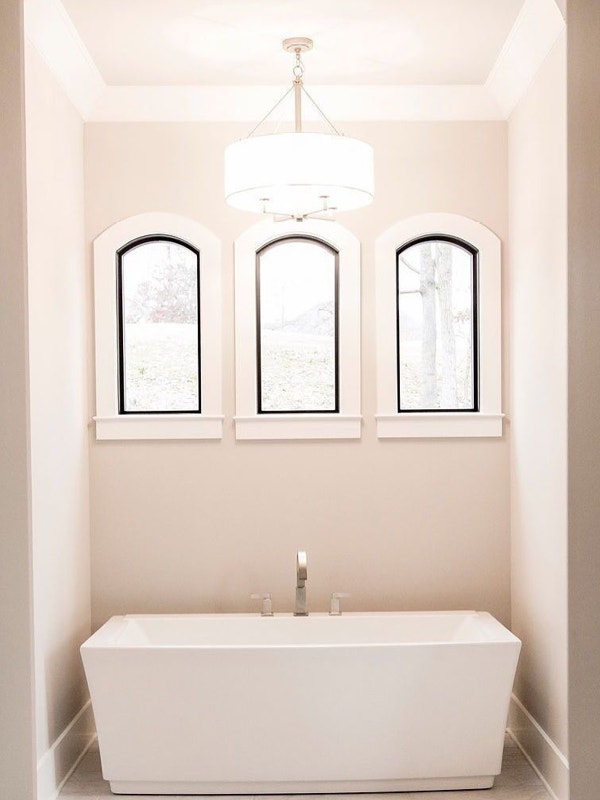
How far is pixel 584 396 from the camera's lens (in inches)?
63.5

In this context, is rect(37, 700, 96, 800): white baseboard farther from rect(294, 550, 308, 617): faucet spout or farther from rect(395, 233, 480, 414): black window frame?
rect(395, 233, 480, 414): black window frame

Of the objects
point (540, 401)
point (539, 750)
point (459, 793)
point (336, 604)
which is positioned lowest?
point (459, 793)

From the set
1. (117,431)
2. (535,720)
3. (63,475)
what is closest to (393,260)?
(117,431)

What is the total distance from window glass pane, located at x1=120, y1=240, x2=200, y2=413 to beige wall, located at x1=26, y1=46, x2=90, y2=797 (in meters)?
0.23

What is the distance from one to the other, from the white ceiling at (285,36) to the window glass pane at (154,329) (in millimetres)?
841

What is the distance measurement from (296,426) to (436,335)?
841 millimetres

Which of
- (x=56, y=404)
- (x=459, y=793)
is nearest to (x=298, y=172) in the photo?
(x=56, y=404)

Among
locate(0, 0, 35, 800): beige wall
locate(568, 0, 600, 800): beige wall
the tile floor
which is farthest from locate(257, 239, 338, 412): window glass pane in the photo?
locate(568, 0, 600, 800): beige wall

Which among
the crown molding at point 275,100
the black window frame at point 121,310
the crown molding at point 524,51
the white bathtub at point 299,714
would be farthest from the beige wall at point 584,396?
the black window frame at point 121,310

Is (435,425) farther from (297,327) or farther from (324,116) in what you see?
(324,116)

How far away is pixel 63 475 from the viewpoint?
384cm

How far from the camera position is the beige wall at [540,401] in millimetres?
3451

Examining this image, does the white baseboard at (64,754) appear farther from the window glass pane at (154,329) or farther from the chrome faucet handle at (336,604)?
the window glass pane at (154,329)

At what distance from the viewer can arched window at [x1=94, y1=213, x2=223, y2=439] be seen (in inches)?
Result: 168
